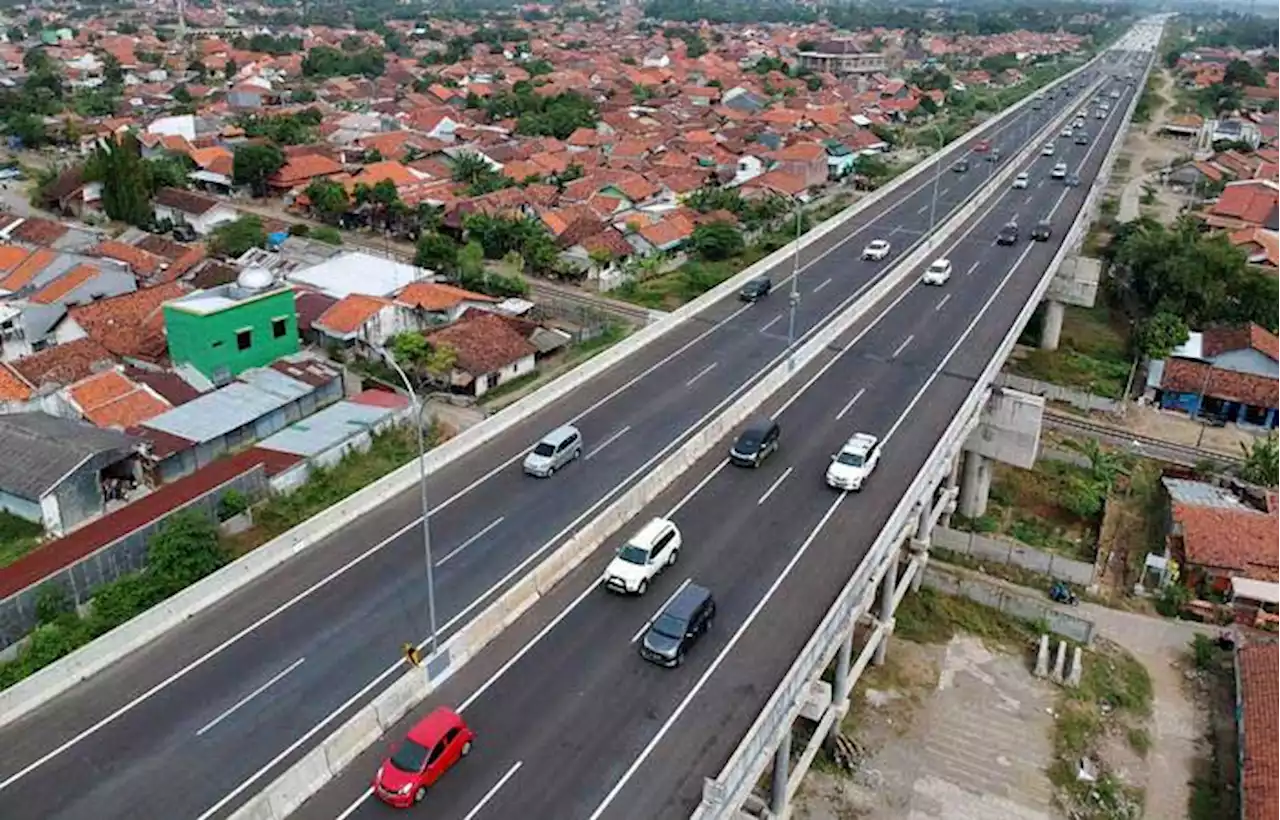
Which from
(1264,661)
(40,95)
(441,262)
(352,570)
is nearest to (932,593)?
(1264,661)

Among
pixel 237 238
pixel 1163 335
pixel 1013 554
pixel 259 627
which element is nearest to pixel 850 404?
pixel 1013 554

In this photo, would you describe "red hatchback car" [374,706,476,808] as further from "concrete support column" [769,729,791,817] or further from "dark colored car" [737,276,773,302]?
"dark colored car" [737,276,773,302]

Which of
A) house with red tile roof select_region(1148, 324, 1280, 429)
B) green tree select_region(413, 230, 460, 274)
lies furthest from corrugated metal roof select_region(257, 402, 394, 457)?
house with red tile roof select_region(1148, 324, 1280, 429)

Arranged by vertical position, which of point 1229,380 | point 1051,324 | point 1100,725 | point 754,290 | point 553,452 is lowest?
point 1100,725

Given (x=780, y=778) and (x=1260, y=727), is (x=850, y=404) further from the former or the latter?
(x=780, y=778)

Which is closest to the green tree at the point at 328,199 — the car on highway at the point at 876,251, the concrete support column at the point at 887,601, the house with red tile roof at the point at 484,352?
the house with red tile roof at the point at 484,352
